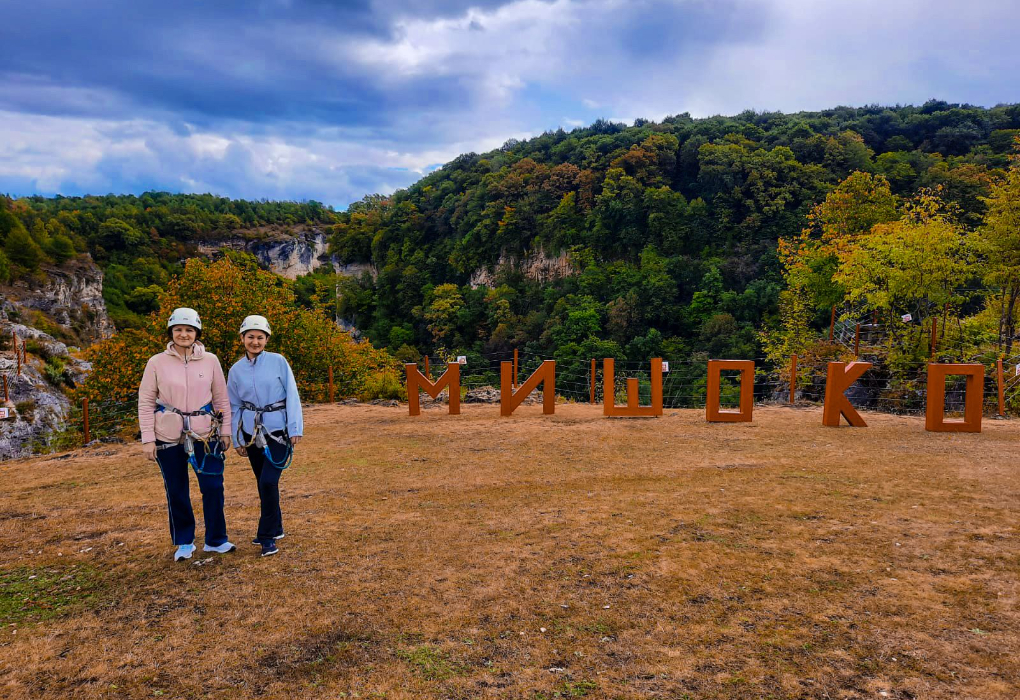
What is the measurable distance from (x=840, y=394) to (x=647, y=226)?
46053 mm

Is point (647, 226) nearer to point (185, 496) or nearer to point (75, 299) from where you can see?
point (75, 299)

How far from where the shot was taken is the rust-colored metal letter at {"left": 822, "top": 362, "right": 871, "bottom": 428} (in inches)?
352

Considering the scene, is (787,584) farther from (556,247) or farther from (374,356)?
(556,247)

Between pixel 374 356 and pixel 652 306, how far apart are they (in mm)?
28723

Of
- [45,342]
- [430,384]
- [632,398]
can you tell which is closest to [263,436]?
[430,384]

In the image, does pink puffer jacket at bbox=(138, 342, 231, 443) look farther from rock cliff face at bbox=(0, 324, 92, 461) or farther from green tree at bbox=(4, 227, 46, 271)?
green tree at bbox=(4, 227, 46, 271)

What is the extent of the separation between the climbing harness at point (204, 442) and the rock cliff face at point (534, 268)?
5271cm

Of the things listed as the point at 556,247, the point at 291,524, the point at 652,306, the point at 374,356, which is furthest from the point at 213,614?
the point at 556,247

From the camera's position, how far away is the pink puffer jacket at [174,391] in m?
3.71

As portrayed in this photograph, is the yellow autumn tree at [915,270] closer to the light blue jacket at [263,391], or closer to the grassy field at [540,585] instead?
the grassy field at [540,585]

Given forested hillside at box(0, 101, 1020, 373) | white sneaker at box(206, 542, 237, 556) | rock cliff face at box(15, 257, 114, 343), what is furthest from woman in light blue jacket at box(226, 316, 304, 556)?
rock cliff face at box(15, 257, 114, 343)

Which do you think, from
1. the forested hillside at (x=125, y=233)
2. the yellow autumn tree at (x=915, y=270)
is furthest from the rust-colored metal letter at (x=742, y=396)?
the forested hillside at (x=125, y=233)

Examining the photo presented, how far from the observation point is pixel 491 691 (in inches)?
101

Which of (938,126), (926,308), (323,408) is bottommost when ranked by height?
(323,408)
